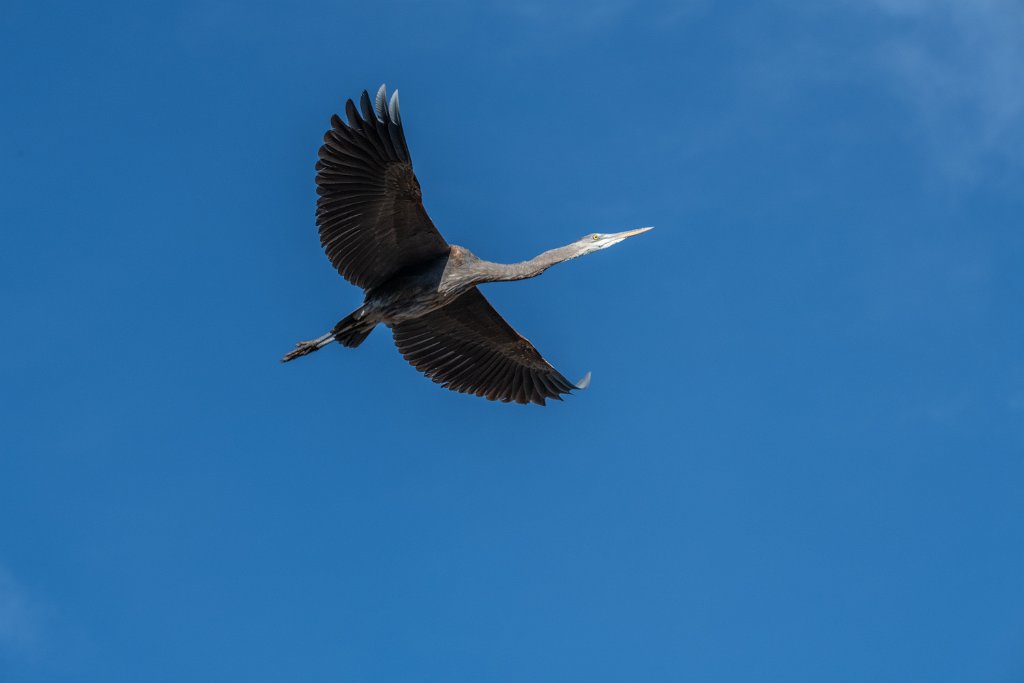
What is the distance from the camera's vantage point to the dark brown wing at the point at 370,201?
16.7m

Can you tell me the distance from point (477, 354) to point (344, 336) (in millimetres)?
2562

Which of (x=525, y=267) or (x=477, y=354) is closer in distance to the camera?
(x=525, y=267)

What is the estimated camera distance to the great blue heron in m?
16.8

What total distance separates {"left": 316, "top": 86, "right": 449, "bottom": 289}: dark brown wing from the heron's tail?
0.48 metres

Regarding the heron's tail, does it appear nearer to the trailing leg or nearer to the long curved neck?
the trailing leg

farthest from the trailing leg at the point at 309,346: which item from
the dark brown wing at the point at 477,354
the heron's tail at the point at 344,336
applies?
the dark brown wing at the point at 477,354

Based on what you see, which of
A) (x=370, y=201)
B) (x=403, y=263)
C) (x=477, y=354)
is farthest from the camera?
(x=477, y=354)

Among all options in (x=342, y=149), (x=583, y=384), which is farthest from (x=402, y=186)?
(x=583, y=384)

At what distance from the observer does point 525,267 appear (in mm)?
17750

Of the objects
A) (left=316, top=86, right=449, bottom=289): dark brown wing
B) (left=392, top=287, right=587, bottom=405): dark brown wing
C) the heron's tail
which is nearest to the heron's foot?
the heron's tail

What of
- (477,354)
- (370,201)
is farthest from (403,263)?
(477,354)

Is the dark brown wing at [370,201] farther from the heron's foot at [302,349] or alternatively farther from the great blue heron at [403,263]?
the heron's foot at [302,349]

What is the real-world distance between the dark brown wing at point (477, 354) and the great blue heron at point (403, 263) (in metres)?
0.01

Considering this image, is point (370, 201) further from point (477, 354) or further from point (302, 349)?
point (477, 354)
